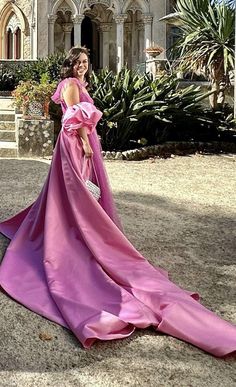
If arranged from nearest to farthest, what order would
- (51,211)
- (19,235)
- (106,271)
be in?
(106,271) < (51,211) < (19,235)

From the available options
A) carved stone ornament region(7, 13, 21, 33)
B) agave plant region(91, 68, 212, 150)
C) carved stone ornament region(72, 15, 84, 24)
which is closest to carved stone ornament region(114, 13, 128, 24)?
carved stone ornament region(72, 15, 84, 24)

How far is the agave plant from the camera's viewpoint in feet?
35.1

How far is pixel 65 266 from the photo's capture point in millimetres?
3840

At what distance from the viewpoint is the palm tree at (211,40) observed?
40.2 feet

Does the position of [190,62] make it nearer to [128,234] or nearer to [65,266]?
[128,234]

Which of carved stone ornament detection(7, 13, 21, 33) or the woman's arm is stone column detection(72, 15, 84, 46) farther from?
the woman's arm

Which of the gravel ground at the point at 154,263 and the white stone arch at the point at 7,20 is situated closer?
the gravel ground at the point at 154,263

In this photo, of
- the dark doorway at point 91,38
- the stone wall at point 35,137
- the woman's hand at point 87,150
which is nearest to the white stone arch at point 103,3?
the dark doorway at point 91,38

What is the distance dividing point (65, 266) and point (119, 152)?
6.79 meters

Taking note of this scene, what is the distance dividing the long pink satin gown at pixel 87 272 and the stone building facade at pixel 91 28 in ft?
56.9

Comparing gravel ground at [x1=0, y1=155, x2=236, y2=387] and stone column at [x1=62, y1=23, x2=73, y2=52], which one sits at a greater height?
stone column at [x1=62, y1=23, x2=73, y2=52]

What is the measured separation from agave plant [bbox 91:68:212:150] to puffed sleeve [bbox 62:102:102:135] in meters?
6.10

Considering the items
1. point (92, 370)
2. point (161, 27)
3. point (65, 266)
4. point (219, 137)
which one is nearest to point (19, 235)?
point (65, 266)

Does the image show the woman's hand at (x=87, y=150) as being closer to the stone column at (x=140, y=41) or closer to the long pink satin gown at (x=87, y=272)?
the long pink satin gown at (x=87, y=272)
